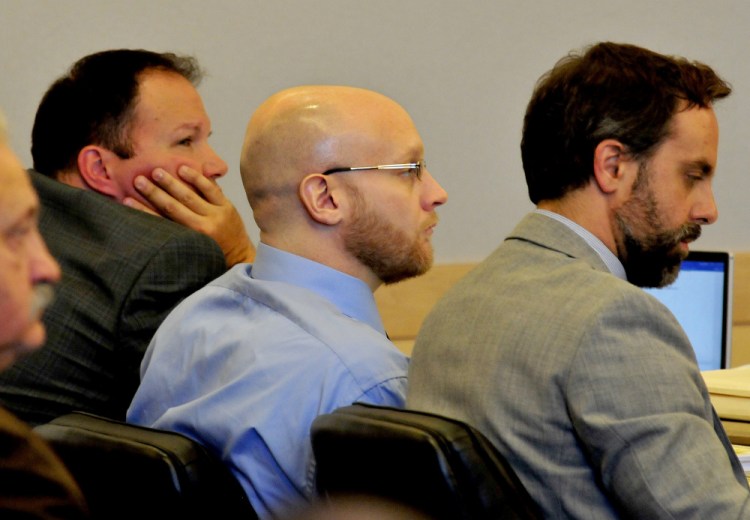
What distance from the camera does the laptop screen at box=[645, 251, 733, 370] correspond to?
2.93m

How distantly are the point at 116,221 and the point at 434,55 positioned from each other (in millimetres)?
1877

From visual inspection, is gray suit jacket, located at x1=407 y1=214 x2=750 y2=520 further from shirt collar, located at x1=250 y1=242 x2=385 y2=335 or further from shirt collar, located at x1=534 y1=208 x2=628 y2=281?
shirt collar, located at x1=250 y1=242 x2=385 y2=335

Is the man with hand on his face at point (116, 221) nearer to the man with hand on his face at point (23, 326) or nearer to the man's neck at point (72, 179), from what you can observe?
the man's neck at point (72, 179)

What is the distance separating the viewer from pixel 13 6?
10.1 feet

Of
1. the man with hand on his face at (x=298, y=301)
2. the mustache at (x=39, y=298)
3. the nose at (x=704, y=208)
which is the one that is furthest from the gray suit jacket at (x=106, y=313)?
the mustache at (x=39, y=298)

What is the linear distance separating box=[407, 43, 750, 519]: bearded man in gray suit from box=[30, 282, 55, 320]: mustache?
32.0 inches

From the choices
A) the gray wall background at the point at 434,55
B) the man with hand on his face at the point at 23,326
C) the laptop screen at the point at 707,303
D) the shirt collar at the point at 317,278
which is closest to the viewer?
the man with hand on his face at the point at 23,326

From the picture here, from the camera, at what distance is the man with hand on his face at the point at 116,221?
1974mm

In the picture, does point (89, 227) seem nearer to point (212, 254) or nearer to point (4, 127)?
point (212, 254)

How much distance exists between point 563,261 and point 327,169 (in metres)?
0.57

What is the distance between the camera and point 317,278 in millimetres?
1880

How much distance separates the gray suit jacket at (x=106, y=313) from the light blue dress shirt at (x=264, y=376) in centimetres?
19

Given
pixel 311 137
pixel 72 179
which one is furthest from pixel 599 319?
pixel 72 179

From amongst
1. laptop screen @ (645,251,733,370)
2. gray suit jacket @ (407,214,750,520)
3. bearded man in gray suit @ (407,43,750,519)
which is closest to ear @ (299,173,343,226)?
bearded man in gray suit @ (407,43,750,519)
